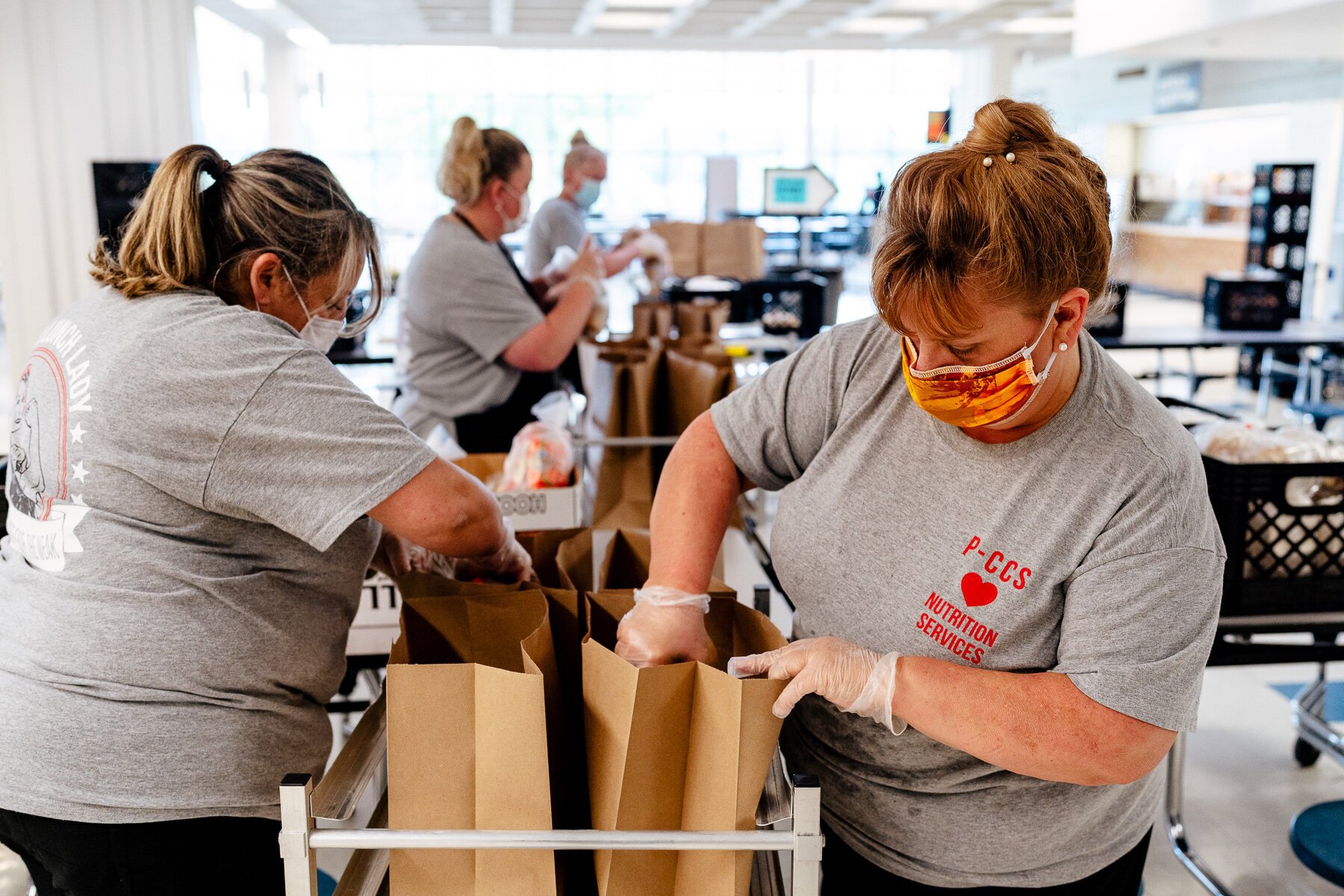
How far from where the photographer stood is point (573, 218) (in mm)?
4742

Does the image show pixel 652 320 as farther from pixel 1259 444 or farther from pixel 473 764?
pixel 473 764

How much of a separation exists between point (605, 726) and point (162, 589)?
1.87 ft

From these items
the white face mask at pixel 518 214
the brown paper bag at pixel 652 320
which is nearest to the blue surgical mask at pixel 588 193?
the brown paper bag at pixel 652 320

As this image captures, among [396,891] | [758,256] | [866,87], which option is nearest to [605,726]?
[396,891]

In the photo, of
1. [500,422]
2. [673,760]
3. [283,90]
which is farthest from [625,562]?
[283,90]

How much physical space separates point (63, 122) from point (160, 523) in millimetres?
5651

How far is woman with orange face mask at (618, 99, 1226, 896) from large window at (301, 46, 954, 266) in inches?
707

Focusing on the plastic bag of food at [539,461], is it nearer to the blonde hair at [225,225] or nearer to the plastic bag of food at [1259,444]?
the blonde hair at [225,225]

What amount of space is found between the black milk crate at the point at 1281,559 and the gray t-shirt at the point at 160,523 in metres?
1.47

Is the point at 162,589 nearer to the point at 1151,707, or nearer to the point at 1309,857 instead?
the point at 1151,707

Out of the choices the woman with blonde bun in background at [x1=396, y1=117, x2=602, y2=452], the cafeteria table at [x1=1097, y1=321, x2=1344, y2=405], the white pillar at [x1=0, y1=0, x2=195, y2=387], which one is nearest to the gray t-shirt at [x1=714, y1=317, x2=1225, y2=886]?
the woman with blonde bun in background at [x1=396, y1=117, x2=602, y2=452]

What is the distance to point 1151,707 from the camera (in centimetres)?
104

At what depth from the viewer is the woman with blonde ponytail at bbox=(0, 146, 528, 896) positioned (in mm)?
1209

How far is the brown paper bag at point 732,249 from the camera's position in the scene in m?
5.14
